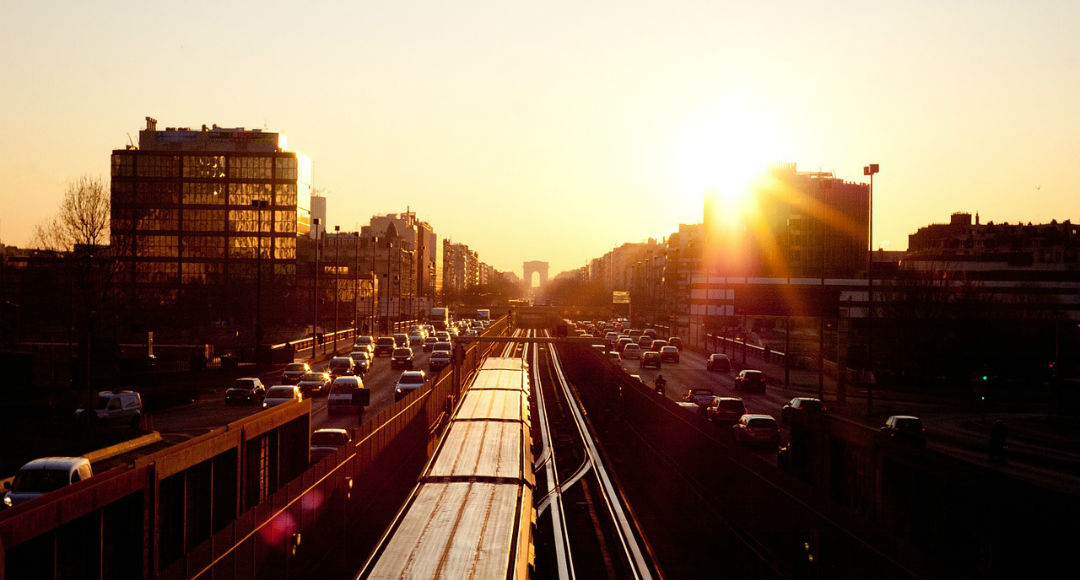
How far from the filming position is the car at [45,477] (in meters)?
20.1

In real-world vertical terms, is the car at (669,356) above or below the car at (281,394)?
below

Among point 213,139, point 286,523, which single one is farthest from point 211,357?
point 213,139

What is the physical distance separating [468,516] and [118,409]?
93.4ft

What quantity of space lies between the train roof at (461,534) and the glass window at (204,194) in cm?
12530

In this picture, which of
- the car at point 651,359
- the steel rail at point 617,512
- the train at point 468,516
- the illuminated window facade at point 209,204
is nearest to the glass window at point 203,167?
the illuminated window facade at point 209,204

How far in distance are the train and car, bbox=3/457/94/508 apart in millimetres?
A: 7962

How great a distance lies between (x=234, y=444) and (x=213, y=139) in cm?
12943

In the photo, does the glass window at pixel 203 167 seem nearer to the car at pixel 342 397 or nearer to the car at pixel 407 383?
the car at pixel 407 383

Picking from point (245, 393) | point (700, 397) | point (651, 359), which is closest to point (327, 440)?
point (245, 393)

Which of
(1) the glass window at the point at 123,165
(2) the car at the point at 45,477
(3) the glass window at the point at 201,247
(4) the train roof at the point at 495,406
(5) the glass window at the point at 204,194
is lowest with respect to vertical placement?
(2) the car at the point at 45,477

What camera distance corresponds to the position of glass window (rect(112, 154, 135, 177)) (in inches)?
5217

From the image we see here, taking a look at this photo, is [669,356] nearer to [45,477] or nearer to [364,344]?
[364,344]

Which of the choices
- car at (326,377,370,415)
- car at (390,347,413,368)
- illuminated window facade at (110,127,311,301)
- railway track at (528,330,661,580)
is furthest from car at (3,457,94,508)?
illuminated window facade at (110,127,311,301)

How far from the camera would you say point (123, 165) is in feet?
436
